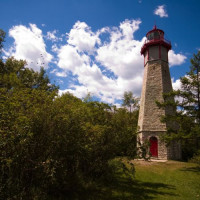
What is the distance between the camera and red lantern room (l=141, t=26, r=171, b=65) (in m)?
19.3

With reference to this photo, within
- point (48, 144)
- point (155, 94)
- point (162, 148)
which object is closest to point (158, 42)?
point (155, 94)

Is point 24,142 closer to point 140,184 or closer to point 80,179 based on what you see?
point 80,179

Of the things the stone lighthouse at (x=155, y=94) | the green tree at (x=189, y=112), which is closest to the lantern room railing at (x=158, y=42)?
the stone lighthouse at (x=155, y=94)

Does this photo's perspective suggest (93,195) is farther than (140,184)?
No

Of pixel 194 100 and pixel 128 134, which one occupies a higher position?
pixel 194 100

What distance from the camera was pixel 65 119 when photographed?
498cm

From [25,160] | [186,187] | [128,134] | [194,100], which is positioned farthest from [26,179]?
[194,100]

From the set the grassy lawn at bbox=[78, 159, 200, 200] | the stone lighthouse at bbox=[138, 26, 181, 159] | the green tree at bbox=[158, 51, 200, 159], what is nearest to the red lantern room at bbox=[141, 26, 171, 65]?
the stone lighthouse at bbox=[138, 26, 181, 159]

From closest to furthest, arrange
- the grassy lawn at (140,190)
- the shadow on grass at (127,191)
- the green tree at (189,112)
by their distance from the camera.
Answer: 1. the shadow on grass at (127,191)
2. the grassy lawn at (140,190)
3. the green tree at (189,112)

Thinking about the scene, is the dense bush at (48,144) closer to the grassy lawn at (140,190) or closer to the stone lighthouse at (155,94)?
the grassy lawn at (140,190)

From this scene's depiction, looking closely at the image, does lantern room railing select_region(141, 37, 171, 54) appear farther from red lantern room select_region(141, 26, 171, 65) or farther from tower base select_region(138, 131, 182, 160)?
tower base select_region(138, 131, 182, 160)

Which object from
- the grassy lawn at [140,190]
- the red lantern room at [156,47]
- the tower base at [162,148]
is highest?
the red lantern room at [156,47]

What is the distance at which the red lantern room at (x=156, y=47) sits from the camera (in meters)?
19.3

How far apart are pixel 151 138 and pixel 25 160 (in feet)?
50.8
